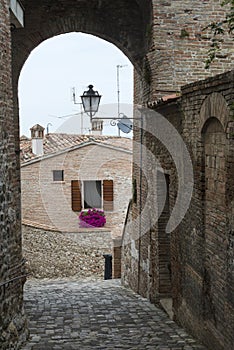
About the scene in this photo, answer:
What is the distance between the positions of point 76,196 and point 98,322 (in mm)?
12456

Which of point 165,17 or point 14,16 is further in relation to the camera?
point 165,17

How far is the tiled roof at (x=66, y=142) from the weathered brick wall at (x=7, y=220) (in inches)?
556

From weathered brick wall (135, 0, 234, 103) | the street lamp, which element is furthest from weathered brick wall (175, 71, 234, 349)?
the street lamp

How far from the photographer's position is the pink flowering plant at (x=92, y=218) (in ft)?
69.9

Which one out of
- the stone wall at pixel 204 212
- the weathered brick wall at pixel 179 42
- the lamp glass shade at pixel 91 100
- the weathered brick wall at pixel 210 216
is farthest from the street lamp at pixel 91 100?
the weathered brick wall at pixel 210 216

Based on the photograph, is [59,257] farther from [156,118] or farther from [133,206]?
[156,118]

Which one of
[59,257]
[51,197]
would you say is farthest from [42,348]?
[51,197]

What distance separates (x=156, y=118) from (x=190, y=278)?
349 cm

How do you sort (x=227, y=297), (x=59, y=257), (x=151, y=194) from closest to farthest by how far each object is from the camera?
(x=227, y=297)
(x=151, y=194)
(x=59, y=257)

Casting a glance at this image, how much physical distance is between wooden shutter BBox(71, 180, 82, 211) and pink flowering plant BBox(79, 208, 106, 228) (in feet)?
1.04

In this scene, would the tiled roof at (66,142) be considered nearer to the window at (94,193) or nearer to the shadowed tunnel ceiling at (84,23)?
the window at (94,193)

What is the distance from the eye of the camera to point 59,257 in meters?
19.7

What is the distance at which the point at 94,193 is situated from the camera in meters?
22.3

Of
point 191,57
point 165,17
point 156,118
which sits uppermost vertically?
point 165,17
